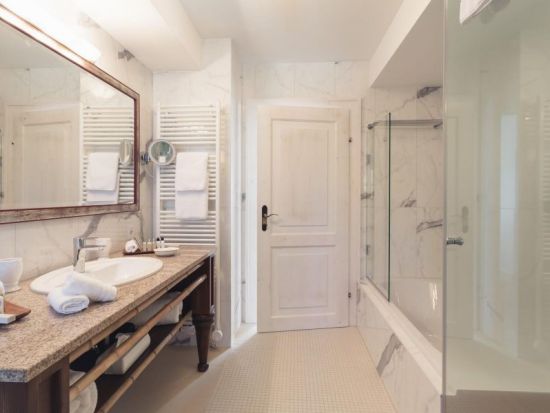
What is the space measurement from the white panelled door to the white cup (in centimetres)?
166

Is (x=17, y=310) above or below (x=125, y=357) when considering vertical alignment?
above

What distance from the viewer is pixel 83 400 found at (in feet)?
2.88

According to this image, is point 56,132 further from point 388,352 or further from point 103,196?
point 388,352

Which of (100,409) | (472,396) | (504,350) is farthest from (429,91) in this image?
(100,409)

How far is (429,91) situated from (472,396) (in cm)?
227

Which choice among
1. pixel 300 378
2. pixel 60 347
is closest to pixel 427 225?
pixel 300 378

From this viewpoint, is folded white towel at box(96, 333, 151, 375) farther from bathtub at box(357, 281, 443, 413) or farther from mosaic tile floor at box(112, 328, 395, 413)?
bathtub at box(357, 281, 443, 413)

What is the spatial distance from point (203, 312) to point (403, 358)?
3.92 feet

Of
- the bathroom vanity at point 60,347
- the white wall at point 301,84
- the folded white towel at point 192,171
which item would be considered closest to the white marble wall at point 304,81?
the white wall at point 301,84

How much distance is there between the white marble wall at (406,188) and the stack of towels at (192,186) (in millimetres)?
1408

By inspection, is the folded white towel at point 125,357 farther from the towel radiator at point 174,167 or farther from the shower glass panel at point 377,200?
the shower glass panel at point 377,200

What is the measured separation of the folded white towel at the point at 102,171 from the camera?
1.62 metres

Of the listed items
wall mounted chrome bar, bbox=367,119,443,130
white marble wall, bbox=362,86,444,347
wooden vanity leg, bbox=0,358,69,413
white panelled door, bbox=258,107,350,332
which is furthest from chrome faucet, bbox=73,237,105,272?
wall mounted chrome bar, bbox=367,119,443,130

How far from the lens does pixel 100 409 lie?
0.96 meters
